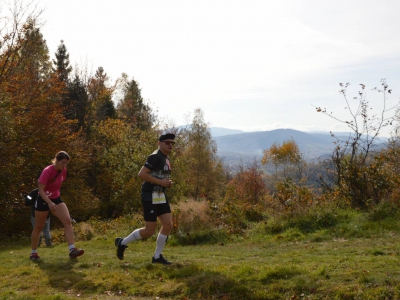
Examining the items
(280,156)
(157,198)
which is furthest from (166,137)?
(280,156)

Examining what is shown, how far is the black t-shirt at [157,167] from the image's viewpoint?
20.9ft

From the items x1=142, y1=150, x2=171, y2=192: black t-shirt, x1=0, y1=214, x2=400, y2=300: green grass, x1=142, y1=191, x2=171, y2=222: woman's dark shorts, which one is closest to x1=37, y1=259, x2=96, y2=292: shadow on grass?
x1=0, y1=214, x2=400, y2=300: green grass

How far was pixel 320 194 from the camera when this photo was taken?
41.7ft

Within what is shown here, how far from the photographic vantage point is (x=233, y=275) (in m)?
5.56

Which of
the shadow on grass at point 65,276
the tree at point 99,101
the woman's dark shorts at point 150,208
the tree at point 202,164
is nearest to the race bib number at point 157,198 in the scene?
the woman's dark shorts at point 150,208

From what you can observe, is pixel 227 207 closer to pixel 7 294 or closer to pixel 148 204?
pixel 148 204

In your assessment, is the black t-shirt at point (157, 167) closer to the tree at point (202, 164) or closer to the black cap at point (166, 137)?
the black cap at point (166, 137)

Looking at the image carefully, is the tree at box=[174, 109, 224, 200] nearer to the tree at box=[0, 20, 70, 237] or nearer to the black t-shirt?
the tree at box=[0, 20, 70, 237]

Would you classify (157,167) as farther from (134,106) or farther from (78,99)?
(134,106)

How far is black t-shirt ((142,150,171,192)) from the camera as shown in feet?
20.9

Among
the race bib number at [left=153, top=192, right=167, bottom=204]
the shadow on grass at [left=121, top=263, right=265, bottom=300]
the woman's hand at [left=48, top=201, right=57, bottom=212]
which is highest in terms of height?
the race bib number at [left=153, top=192, right=167, bottom=204]

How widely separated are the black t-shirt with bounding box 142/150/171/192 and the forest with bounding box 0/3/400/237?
518cm

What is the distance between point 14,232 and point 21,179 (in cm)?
284

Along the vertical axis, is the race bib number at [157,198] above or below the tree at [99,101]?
below
